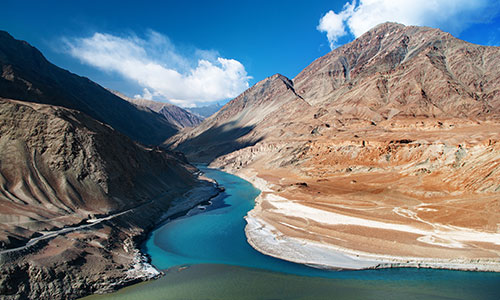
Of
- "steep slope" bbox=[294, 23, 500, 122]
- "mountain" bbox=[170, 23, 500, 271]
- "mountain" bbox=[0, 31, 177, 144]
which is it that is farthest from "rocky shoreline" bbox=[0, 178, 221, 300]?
"steep slope" bbox=[294, 23, 500, 122]

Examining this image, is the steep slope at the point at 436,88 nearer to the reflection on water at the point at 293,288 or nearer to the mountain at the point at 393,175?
the mountain at the point at 393,175

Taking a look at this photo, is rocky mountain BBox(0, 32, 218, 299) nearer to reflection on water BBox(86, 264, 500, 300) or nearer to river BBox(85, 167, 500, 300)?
reflection on water BBox(86, 264, 500, 300)

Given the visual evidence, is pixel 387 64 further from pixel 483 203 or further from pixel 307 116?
pixel 483 203

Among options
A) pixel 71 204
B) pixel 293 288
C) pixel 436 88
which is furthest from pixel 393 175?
pixel 436 88

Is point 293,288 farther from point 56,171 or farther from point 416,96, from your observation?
point 416,96

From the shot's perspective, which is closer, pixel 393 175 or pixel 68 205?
pixel 68 205
